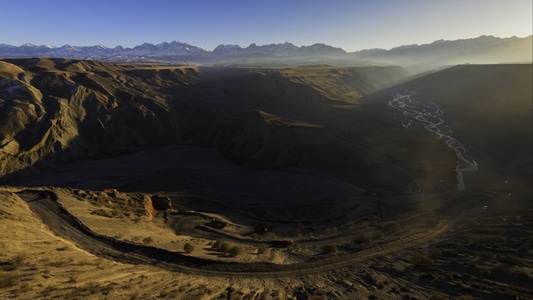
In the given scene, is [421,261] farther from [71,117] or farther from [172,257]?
[71,117]

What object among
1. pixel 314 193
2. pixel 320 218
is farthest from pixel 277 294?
pixel 314 193

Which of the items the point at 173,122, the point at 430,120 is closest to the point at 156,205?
the point at 173,122

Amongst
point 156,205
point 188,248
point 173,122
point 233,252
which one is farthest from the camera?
point 173,122

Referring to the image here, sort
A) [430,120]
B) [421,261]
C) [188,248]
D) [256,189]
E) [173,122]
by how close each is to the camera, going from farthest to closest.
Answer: [430,120] < [173,122] < [256,189] < [421,261] < [188,248]

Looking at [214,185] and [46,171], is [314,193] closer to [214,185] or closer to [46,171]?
[214,185]

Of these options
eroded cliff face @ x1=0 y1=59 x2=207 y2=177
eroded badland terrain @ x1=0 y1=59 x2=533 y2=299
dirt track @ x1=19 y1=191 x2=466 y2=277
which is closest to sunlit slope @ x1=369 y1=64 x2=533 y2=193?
eroded badland terrain @ x1=0 y1=59 x2=533 y2=299

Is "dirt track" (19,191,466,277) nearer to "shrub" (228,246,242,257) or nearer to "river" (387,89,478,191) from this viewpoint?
"shrub" (228,246,242,257)

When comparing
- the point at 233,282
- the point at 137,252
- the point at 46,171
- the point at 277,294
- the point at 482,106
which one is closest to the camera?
the point at 277,294
